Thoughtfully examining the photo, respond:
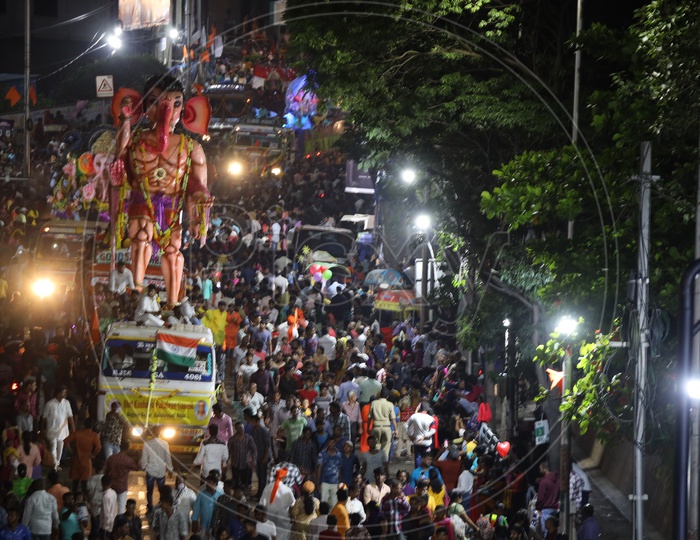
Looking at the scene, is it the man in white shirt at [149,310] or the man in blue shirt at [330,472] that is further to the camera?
the man in white shirt at [149,310]

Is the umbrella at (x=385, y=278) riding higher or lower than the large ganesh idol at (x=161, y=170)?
lower

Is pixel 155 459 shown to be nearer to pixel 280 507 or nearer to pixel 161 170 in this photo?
pixel 280 507

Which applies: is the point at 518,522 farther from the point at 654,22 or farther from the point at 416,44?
the point at 416,44

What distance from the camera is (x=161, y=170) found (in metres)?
19.8

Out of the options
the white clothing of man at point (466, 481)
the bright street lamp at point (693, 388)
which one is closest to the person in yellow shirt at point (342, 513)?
the white clothing of man at point (466, 481)

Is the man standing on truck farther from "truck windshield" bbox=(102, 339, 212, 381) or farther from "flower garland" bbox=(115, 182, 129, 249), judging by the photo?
"truck windshield" bbox=(102, 339, 212, 381)

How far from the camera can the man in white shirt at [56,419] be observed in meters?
18.0

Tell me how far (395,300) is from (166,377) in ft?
36.6

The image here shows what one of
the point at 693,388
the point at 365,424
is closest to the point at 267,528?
the point at 365,424

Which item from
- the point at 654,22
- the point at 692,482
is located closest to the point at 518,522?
the point at 692,482

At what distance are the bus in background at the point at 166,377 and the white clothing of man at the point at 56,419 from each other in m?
0.58

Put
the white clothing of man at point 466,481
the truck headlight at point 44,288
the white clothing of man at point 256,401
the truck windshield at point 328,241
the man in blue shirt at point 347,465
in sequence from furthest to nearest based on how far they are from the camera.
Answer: the truck windshield at point 328,241 → the truck headlight at point 44,288 → the white clothing of man at point 256,401 → the man in blue shirt at point 347,465 → the white clothing of man at point 466,481

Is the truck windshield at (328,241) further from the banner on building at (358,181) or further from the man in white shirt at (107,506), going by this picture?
the man in white shirt at (107,506)

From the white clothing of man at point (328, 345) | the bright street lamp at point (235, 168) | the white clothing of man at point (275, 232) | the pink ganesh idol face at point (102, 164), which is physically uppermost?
the bright street lamp at point (235, 168)
